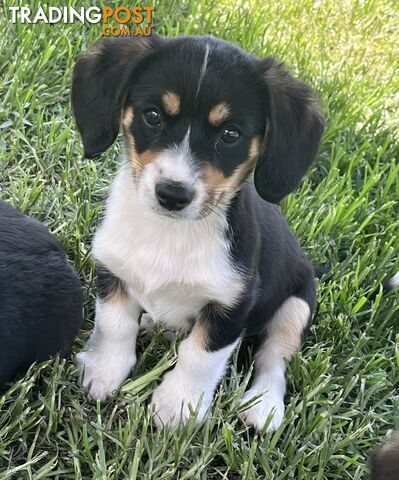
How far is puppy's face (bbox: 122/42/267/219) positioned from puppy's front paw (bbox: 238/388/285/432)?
0.97 metres

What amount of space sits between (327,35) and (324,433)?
12.3ft

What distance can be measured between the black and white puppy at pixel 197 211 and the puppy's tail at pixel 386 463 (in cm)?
84

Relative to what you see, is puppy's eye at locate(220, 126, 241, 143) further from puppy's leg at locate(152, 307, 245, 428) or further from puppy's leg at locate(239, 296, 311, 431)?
puppy's leg at locate(239, 296, 311, 431)

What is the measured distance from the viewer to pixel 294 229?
3.90 metres

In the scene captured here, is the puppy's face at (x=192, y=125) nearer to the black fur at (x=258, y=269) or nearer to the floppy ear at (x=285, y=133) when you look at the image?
the floppy ear at (x=285, y=133)

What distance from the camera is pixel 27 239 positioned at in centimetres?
280

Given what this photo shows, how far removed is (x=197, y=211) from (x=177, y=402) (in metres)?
0.89

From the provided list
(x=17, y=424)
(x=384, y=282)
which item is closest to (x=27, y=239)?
(x=17, y=424)

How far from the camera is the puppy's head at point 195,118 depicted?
8.13 feet

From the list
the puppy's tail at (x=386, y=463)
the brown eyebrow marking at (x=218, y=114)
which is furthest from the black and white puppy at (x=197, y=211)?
the puppy's tail at (x=386, y=463)

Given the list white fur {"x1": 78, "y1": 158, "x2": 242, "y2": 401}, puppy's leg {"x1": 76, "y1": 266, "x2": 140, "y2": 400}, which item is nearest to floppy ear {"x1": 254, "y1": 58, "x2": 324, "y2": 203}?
white fur {"x1": 78, "y1": 158, "x2": 242, "y2": 401}

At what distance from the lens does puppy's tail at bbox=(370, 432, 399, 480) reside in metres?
2.12

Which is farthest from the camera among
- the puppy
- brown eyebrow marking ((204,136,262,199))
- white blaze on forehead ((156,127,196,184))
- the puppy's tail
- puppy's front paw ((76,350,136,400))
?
puppy's front paw ((76,350,136,400))

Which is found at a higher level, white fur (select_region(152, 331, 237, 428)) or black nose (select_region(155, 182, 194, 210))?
black nose (select_region(155, 182, 194, 210))
